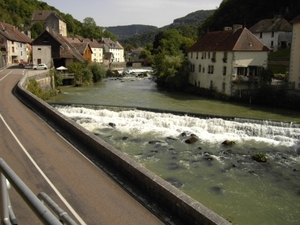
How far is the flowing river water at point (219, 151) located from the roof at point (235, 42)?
8.02 metres

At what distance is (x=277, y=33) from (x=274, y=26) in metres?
2.19

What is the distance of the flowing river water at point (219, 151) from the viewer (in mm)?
13922

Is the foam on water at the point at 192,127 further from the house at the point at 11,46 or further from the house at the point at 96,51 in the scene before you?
the house at the point at 96,51

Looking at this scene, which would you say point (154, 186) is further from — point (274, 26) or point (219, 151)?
point (274, 26)

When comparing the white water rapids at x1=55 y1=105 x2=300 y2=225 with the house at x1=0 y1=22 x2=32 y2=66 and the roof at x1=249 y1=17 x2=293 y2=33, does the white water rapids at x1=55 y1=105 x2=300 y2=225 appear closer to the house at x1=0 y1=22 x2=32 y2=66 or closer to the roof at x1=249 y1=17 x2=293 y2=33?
the house at x1=0 y1=22 x2=32 y2=66

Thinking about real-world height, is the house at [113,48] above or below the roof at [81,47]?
above

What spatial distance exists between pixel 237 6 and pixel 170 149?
81257mm

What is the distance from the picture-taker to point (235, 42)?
3856 centimetres

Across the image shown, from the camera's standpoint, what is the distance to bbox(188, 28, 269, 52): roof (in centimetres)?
3834

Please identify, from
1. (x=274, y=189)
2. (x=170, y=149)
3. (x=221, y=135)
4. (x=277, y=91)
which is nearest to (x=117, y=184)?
(x=274, y=189)

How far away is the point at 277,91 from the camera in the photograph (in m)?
34.2

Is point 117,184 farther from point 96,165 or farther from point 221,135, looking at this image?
point 221,135

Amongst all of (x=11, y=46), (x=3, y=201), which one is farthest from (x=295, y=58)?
(x=11, y=46)

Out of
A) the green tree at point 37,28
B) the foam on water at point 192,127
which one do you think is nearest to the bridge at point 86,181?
the foam on water at point 192,127
